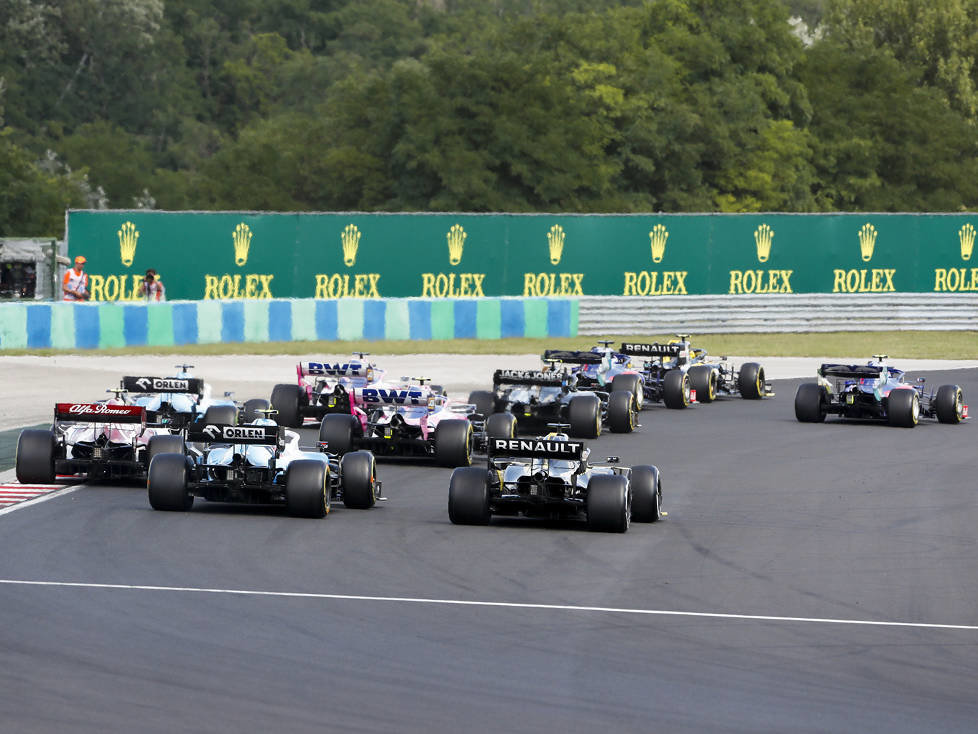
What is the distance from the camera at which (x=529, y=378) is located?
79.4 feet

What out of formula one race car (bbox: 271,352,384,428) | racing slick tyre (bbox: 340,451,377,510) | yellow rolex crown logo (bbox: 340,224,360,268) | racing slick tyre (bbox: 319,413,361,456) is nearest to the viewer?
racing slick tyre (bbox: 340,451,377,510)

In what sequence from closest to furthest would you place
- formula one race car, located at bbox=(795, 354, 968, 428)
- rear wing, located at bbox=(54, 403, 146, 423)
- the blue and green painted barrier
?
rear wing, located at bbox=(54, 403, 146, 423), formula one race car, located at bbox=(795, 354, 968, 428), the blue and green painted barrier

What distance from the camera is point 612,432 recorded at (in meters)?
24.7

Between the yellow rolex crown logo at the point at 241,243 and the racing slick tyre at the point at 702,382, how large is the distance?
1379 cm

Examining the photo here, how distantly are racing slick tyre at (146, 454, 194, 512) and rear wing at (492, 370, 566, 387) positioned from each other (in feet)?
26.1

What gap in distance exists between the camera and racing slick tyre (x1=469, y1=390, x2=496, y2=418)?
24.1m

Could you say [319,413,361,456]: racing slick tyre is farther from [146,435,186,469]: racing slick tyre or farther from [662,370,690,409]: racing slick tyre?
[662,370,690,409]: racing slick tyre

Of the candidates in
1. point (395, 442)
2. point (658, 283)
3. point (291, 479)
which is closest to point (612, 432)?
point (395, 442)

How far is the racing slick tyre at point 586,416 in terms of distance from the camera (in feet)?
77.7

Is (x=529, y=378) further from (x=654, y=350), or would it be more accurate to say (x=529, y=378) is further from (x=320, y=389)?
(x=654, y=350)

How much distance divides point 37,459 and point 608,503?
5924 mm

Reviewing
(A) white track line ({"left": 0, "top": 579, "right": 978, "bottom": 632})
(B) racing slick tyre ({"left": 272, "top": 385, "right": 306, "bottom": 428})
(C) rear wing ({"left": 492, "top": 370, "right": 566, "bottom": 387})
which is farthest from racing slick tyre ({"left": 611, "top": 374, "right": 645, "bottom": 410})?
(A) white track line ({"left": 0, "top": 579, "right": 978, "bottom": 632})

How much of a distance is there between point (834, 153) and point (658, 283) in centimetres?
3339

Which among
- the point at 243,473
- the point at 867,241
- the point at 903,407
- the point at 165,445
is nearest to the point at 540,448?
the point at 243,473
